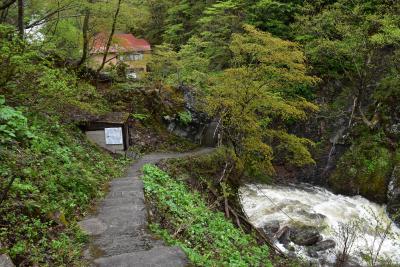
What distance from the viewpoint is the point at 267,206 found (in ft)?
55.3

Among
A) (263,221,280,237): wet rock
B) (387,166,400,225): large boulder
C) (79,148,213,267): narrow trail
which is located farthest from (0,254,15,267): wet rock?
(387,166,400,225): large boulder

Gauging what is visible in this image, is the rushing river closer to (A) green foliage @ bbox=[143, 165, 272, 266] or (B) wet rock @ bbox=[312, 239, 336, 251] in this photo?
(B) wet rock @ bbox=[312, 239, 336, 251]

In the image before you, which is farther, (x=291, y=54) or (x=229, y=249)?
(x=291, y=54)

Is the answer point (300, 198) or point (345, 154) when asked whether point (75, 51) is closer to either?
point (300, 198)

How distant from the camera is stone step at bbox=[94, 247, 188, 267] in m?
5.50

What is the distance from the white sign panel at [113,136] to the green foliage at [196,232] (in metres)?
4.31

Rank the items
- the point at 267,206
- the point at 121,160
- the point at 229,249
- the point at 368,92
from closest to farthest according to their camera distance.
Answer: the point at 229,249, the point at 121,160, the point at 267,206, the point at 368,92

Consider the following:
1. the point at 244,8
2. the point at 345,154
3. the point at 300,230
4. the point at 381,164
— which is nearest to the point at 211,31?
the point at 244,8

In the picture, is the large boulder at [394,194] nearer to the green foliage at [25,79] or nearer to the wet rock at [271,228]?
the wet rock at [271,228]

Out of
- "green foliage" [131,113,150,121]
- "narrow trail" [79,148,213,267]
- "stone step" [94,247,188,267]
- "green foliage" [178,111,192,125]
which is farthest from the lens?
"green foliage" [178,111,192,125]

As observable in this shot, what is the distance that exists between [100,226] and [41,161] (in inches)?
73.6

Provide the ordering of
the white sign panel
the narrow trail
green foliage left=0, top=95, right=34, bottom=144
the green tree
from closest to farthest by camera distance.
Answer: the narrow trail, green foliage left=0, top=95, right=34, bottom=144, the green tree, the white sign panel

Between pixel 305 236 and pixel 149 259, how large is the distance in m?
9.84

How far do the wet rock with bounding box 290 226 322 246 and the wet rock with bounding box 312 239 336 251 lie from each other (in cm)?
17
